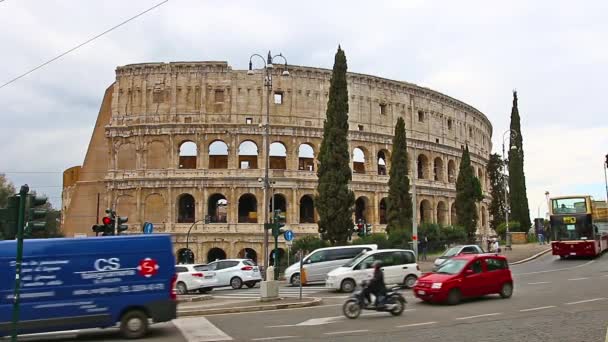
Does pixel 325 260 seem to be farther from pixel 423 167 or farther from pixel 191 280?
pixel 423 167

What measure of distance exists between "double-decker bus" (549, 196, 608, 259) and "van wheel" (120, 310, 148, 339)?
85.0 feet

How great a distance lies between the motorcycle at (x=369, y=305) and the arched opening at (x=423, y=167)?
1705 inches

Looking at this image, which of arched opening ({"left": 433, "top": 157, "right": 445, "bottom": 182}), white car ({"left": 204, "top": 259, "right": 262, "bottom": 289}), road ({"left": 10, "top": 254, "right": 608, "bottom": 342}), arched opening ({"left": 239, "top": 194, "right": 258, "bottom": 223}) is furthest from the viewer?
arched opening ({"left": 433, "top": 157, "right": 445, "bottom": 182})

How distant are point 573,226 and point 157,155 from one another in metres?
33.5

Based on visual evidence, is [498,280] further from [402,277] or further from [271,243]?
[271,243]

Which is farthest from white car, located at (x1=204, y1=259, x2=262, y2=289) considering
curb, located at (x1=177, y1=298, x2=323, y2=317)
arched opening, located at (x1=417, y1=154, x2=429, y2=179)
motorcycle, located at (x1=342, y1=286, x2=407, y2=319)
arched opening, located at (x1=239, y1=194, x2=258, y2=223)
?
arched opening, located at (x1=417, y1=154, x2=429, y2=179)

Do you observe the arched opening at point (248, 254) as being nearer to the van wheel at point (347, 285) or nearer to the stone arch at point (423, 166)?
the stone arch at point (423, 166)

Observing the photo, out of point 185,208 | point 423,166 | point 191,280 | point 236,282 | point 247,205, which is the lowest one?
point 236,282

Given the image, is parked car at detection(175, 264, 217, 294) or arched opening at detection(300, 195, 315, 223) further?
arched opening at detection(300, 195, 315, 223)

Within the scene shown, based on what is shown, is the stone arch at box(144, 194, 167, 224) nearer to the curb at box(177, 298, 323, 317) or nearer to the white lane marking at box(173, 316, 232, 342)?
the curb at box(177, 298, 323, 317)

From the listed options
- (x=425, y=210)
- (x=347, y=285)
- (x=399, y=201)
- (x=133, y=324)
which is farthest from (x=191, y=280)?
(x=425, y=210)

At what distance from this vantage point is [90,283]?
11.1 metres

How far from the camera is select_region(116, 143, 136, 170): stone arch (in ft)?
161

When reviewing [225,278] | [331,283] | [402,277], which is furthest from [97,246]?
[225,278]
